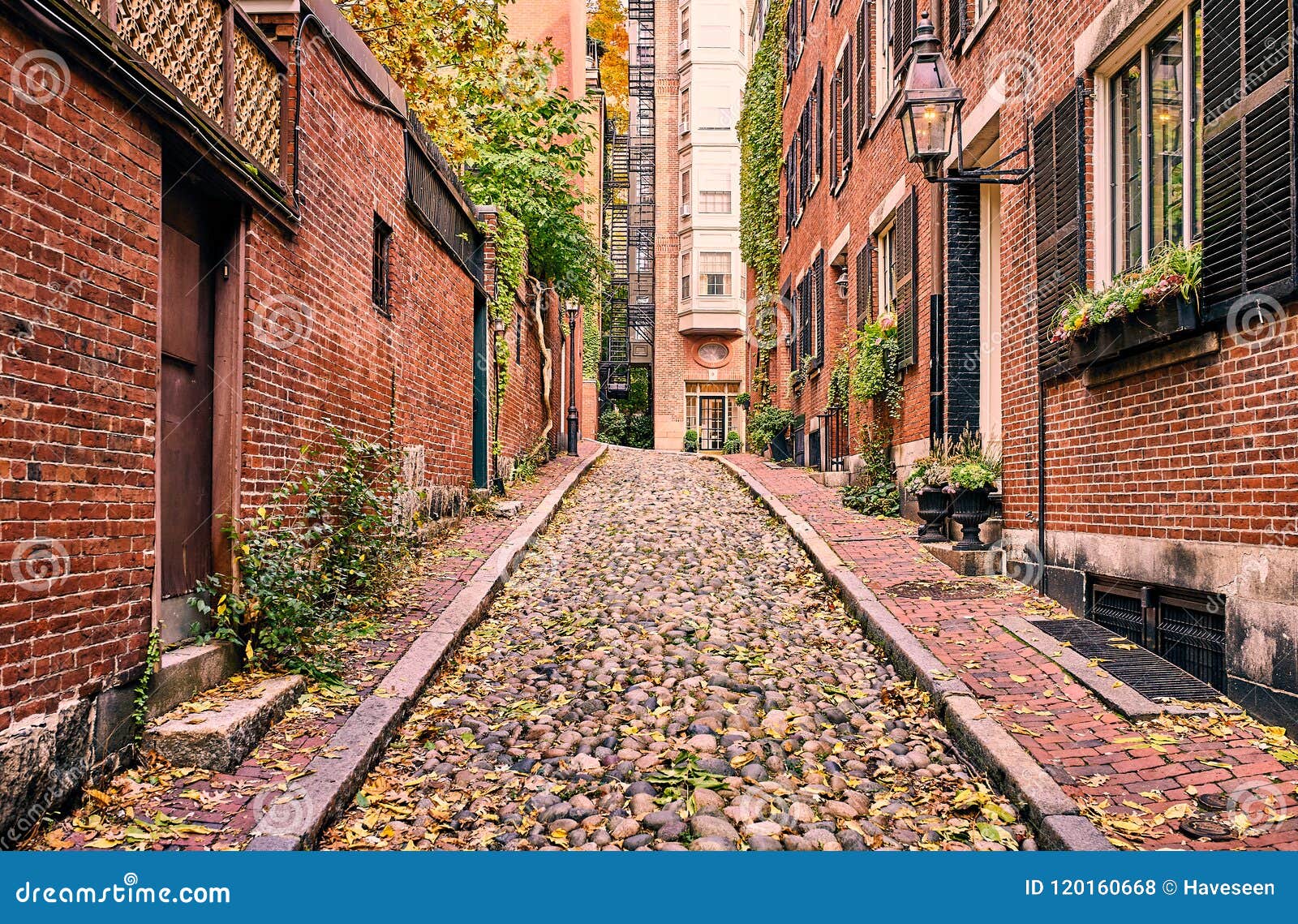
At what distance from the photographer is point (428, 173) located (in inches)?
373

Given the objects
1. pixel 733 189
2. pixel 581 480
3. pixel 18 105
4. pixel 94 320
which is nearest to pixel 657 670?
pixel 94 320

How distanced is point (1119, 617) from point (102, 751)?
17.6 feet

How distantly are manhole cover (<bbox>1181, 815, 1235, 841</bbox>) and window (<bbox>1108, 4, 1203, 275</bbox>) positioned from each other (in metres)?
3.01

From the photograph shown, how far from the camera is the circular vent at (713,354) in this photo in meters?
36.3

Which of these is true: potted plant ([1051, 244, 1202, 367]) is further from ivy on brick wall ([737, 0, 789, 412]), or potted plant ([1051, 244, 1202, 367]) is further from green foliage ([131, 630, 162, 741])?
ivy on brick wall ([737, 0, 789, 412])

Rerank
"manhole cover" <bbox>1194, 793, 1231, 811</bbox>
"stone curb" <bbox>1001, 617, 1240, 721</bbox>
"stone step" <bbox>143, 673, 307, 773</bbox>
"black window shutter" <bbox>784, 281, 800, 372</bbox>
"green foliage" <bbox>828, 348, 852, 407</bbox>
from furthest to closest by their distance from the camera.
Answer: "black window shutter" <bbox>784, 281, 800, 372</bbox> < "green foliage" <bbox>828, 348, 852, 407</bbox> < "stone curb" <bbox>1001, 617, 1240, 721</bbox> < "stone step" <bbox>143, 673, 307, 773</bbox> < "manhole cover" <bbox>1194, 793, 1231, 811</bbox>

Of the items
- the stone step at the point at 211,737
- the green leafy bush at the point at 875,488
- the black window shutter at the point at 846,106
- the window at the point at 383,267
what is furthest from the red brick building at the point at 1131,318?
the window at the point at 383,267

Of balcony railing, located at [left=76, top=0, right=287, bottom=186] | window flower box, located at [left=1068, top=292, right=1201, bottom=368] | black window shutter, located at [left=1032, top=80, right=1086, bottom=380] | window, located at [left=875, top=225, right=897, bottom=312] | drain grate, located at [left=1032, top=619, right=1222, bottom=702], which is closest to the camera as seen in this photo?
balcony railing, located at [left=76, top=0, right=287, bottom=186]

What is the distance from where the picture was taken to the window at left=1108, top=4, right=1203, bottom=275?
5051 millimetres

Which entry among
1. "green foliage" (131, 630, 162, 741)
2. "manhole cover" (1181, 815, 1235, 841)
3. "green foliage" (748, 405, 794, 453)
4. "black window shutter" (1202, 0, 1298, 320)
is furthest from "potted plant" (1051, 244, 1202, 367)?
"green foliage" (748, 405, 794, 453)

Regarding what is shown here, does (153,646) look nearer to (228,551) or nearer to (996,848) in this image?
(228,551)

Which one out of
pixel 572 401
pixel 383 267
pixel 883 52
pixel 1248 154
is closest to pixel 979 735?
pixel 1248 154

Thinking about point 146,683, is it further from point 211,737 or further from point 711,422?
point 711,422

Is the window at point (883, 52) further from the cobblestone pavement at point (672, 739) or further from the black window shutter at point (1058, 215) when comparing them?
the cobblestone pavement at point (672, 739)
